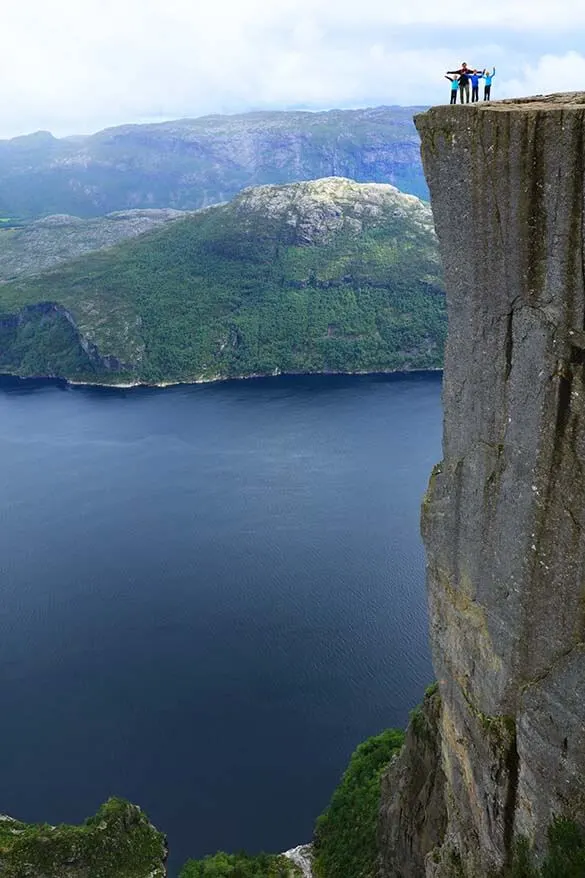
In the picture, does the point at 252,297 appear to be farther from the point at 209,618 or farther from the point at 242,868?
the point at 242,868

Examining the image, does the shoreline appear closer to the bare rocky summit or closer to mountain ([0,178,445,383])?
mountain ([0,178,445,383])

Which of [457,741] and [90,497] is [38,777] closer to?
[457,741]

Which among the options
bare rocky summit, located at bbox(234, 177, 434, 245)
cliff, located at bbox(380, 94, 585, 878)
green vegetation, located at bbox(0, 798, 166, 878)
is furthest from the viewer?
bare rocky summit, located at bbox(234, 177, 434, 245)

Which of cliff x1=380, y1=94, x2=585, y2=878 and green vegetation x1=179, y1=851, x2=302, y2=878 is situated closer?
cliff x1=380, y1=94, x2=585, y2=878

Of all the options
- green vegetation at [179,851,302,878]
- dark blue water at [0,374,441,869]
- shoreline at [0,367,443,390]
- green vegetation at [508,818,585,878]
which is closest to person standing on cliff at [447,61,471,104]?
green vegetation at [508,818,585,878]

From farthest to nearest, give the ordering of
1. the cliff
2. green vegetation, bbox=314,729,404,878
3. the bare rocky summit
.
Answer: the bare rocky summit → green vegetation, bbox=314,729,404,878 → the cliff

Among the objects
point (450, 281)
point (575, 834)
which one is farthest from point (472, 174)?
point (575, 834)
